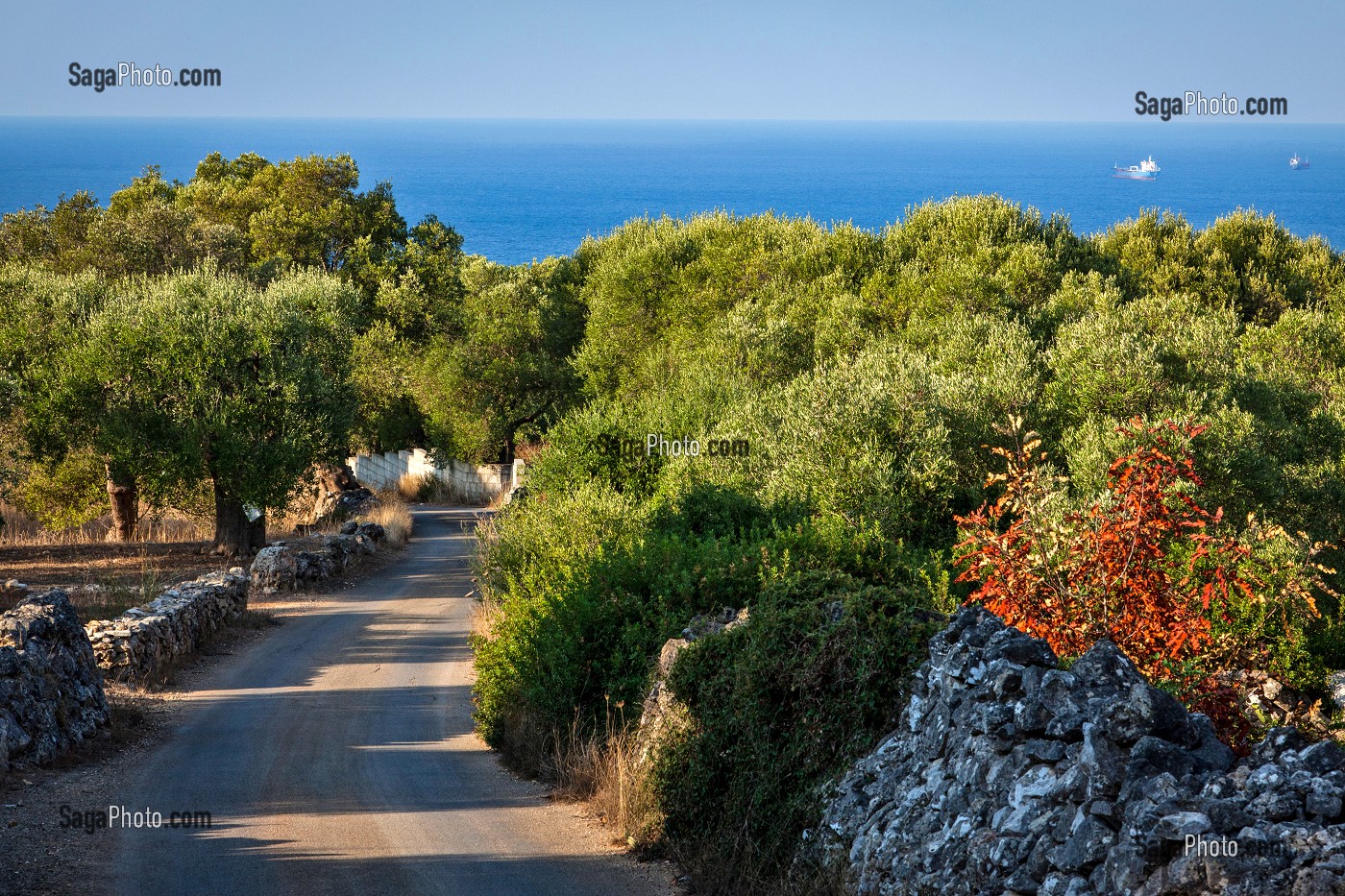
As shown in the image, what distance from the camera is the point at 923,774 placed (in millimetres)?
8125

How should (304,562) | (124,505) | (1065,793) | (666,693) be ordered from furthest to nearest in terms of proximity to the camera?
(124,505) < (304,562) < (666,693) < (1065,793)

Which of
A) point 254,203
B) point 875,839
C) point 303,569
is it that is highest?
point 254,203

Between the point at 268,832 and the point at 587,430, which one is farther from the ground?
the point at 587,430

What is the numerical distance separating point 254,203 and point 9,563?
31.9m

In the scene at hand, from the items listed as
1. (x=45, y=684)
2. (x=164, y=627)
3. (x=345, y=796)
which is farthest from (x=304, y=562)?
(x=345, y=796)

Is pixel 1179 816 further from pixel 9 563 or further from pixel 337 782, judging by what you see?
pixel 9 563

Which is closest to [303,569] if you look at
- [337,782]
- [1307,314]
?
[337,782]

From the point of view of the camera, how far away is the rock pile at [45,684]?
12.0 m

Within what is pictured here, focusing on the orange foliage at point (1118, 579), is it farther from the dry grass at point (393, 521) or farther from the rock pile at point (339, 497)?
the rock pile at point (339, 497)

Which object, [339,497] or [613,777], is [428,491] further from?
[613,777]

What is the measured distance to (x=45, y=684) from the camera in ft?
42.0

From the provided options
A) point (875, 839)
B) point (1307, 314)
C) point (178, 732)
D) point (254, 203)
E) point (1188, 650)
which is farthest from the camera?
point (254, 203)

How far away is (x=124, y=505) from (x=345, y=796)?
21.7 meters
